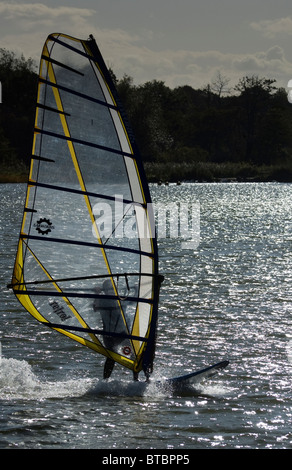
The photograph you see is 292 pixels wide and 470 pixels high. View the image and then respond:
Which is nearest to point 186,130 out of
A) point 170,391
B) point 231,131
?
point 231,131

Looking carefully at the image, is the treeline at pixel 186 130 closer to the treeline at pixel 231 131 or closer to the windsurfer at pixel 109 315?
the treeline at pixel 231 131

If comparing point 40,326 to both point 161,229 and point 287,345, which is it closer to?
point 287,345

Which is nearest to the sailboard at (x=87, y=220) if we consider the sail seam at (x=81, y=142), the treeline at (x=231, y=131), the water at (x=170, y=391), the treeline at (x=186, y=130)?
the sail seam at (x=81, y=142)

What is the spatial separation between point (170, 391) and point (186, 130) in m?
93.3

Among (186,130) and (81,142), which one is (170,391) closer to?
(81,142)

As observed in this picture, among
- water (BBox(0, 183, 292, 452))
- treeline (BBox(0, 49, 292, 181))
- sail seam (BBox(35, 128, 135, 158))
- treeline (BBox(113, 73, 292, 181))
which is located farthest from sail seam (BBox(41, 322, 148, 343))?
treeline (BBox(113, 73, 292, 181))

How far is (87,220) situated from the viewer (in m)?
7.39

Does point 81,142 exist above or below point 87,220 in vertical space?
above

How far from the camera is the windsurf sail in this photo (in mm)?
6969

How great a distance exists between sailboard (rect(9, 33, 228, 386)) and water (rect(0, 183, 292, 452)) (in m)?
0.56

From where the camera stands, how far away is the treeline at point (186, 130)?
80188mm

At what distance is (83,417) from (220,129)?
96.8m
